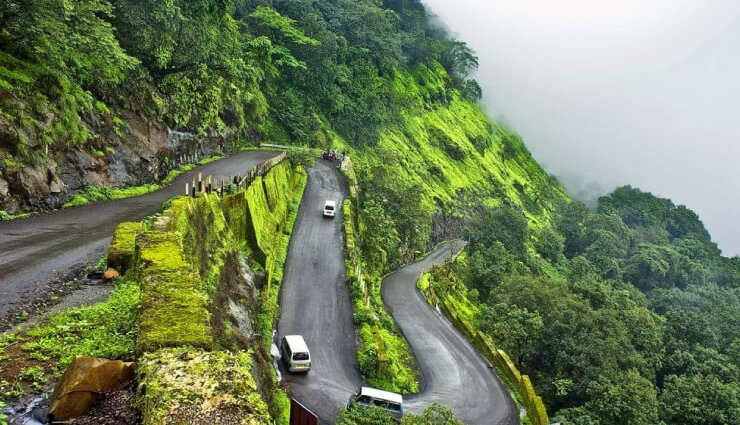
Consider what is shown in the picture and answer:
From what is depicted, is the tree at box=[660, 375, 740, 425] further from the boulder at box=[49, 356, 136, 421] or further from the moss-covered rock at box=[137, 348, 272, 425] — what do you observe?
the boulder at box=[49, 356, 136, 421]

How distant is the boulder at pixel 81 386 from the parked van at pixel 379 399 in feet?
37.3

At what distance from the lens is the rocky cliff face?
603 inches

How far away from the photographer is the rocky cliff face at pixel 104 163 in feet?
50.3

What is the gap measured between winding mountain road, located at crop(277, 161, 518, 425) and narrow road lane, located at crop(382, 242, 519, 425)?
5 cm

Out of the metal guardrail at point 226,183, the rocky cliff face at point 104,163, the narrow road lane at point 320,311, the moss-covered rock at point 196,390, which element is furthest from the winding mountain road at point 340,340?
the moss-covered rock at point 196,390

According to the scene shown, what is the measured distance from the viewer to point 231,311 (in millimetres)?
14352

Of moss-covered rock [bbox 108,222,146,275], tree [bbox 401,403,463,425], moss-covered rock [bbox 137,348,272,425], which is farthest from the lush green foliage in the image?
moss-covered rock [bbox 137,348,272,425]

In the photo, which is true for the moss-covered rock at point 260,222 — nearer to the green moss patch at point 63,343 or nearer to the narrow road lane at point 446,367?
the narrow road lane at point 446,367

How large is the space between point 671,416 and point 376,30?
194ft

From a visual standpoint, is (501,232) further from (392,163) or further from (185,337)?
(185,337)

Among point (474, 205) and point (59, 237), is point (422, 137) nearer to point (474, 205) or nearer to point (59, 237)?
point (474, 205)

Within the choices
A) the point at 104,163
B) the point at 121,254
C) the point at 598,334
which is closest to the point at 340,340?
the point at 121,254

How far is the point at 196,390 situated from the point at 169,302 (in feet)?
8.22

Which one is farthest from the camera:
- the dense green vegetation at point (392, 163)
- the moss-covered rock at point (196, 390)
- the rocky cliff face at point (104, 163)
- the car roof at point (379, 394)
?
the dense green vegetation at point (392, 163)
